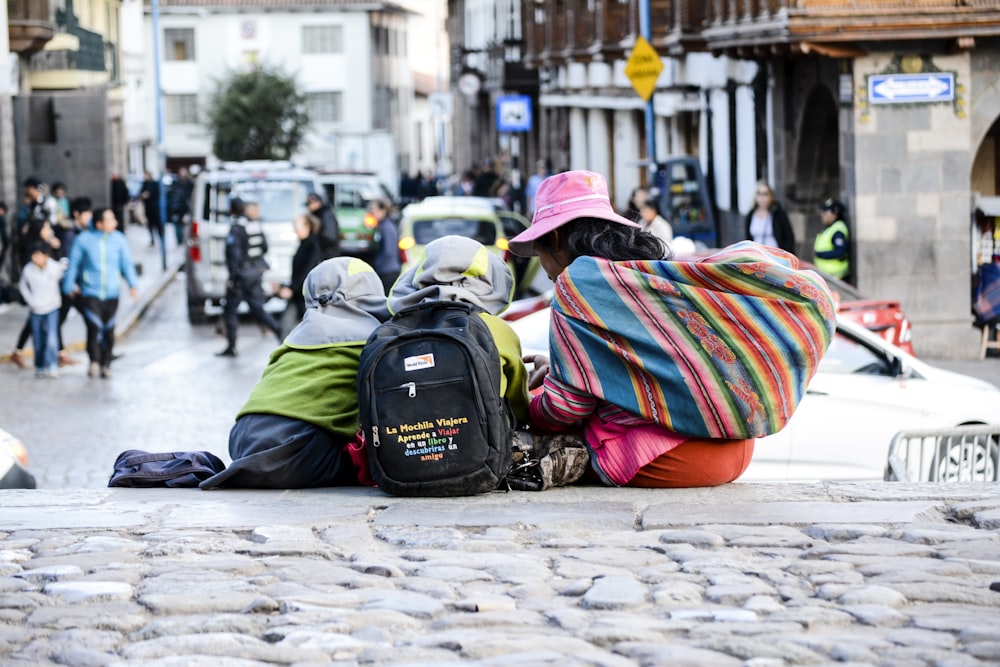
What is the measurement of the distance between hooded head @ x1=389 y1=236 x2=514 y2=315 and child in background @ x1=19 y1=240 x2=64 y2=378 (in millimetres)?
12215

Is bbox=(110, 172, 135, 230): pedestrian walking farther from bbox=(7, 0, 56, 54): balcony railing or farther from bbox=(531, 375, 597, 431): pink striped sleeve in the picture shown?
bbox=(531, 375, 597, 431): pink striped sleeve

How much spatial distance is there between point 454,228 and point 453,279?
16.6 m

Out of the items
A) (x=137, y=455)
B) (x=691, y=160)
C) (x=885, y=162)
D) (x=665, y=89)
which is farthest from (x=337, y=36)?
(x=137, y=455)

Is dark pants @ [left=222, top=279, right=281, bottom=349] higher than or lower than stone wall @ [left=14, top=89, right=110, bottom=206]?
lower

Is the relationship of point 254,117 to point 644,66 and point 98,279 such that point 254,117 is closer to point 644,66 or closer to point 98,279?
→ point 644,66

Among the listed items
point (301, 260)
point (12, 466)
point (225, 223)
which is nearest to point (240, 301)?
point (301, 260)

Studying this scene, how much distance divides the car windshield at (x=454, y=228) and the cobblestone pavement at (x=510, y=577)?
52.4 ft

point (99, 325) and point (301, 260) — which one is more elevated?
point (301, 260)

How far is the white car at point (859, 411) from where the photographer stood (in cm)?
952

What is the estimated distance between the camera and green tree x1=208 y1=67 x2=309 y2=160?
67.5 meters

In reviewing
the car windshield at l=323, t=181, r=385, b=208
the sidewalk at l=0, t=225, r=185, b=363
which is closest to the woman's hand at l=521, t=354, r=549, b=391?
the sidewalk at l=0, t=225, r=185, b=363

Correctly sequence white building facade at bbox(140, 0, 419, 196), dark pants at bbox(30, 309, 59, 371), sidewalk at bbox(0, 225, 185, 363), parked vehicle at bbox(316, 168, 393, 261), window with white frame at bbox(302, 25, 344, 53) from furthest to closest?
window with white frame at bbox(302, 25, 344, 53) < white building facade at bbox(140, 0, 419, 196) < parked vehicle at bbox(316, 168, 393, 261) < sidewalk at bbox(0, 225, 185, 363) < dark pants at bbox(30, 309, 59, 371)

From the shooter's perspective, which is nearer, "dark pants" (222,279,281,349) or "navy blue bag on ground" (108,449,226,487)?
"navy blue bag on ground" (108,449,226,487)

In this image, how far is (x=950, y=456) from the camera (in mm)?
8484
